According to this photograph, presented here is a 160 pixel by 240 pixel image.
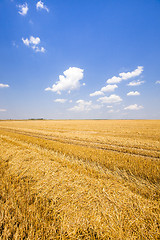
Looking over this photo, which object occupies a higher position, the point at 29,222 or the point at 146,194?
the point at 29,222

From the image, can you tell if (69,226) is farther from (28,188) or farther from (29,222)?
(28,188)

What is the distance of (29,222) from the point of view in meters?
1.79

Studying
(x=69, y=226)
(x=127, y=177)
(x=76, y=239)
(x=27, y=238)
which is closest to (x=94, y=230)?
(x=76, y=239)

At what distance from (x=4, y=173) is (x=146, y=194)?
14.2ft

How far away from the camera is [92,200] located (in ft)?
7.49

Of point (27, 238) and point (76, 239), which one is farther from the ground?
point (27, 238)

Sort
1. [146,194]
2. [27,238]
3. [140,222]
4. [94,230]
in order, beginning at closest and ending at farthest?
[27,238]
[94,230]
[140,222]
[146,194]

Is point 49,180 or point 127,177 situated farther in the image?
point 127,177

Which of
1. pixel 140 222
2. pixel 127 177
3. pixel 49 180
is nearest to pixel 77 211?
pixel 140 222

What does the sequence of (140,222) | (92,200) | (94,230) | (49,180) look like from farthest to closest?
(49,180), (92,200), (140,222), (94,230)

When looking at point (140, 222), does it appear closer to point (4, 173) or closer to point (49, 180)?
point (49, 180)

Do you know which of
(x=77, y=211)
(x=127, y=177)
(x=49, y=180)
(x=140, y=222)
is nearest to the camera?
(x=140, y=222)

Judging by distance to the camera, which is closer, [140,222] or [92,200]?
[140,222]

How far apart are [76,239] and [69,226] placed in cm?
19
